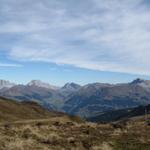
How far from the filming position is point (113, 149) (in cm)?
3128

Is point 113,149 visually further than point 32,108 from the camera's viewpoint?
No

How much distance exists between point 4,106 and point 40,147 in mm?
116560

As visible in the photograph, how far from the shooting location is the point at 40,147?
2827cm

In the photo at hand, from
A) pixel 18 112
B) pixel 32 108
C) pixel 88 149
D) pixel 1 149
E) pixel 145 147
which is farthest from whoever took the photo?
pixel 32 108

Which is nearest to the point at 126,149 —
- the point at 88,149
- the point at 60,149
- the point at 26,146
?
the point at 88,149

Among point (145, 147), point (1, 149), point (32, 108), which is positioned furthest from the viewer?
point (32, 108)

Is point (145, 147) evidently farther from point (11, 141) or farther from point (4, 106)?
point (4, 106)

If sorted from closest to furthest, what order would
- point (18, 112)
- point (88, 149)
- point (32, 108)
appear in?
point (88, 149) → point (18, 112) → point (32, 108)

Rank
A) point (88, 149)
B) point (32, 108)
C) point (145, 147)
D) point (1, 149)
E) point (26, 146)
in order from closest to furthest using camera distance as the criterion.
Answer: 1. point (1, 149)
2. point (26, 146)
3. point (88, 149)
4. point (145, 147)
5. point (32, 108)

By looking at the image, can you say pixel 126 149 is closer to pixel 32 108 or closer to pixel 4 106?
pixel 4 106

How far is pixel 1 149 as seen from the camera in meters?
25.2

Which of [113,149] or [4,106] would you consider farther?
[4,106]

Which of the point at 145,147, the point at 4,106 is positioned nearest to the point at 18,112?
the point at 4,106

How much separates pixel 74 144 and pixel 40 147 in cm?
448
